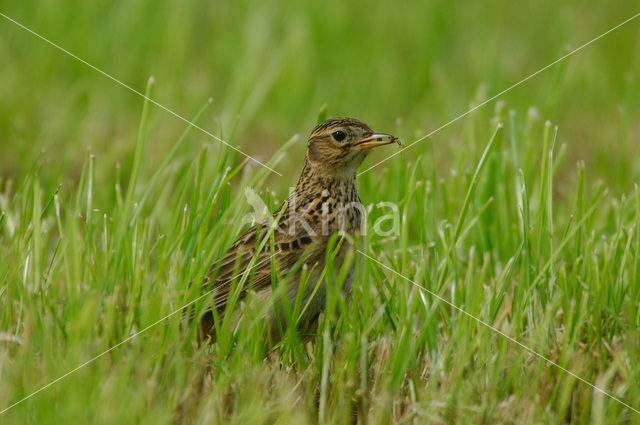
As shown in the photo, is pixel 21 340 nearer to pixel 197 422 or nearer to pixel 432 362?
pixel 197 422

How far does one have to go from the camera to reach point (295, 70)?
8.96m

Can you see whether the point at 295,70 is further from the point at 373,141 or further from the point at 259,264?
the point at 259,264

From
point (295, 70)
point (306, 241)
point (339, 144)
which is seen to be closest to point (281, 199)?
point (339, 144)

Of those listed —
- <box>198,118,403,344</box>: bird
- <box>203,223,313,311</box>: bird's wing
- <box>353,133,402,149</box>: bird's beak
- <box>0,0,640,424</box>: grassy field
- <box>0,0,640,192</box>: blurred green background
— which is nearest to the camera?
<box>0,0,640,424</box>: grassy field

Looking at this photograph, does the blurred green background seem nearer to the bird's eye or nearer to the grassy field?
the grassy field

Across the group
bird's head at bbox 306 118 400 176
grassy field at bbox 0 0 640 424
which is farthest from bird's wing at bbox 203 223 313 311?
bird's head at bbox 306 118 400 176

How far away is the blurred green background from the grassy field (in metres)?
0.03

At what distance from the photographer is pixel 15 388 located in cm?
369

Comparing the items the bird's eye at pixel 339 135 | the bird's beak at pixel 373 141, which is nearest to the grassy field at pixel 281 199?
the bird's beak at pixel 373 141

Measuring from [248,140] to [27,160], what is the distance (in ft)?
6.12

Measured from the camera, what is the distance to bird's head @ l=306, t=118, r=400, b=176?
470 cm

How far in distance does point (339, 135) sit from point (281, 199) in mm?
2065

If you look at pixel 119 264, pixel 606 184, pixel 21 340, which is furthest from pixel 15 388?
pixel 606 184

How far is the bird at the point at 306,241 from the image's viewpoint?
14.1ft
